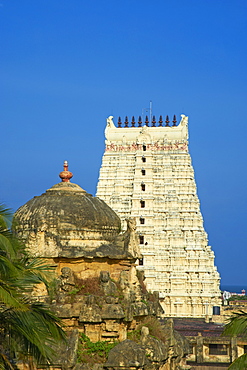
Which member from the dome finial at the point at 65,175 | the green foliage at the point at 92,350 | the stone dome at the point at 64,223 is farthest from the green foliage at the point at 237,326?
the dome finial at the point at 65,175

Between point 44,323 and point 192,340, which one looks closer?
point 44,323

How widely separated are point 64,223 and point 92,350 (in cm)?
482

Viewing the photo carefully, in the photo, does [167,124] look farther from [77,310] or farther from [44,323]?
[44,323]

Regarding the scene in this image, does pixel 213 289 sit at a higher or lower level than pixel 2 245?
higher

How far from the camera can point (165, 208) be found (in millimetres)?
94062

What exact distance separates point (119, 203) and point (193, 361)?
4751cm

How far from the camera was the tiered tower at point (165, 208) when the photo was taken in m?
90.9

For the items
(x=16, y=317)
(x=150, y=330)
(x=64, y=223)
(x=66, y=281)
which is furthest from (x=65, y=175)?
(x=16, y=317)

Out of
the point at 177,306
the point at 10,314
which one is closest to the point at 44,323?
the point at 10,314

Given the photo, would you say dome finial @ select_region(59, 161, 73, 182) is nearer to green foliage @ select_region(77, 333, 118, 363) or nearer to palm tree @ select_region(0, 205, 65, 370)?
green foliage @ select_region(77, 333, 118, 363)

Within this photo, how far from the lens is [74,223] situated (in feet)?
98.8

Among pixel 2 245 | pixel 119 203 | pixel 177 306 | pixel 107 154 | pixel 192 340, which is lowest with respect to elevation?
pixel 2 245

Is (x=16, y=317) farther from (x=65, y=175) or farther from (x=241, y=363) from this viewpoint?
(x=65, y=175)

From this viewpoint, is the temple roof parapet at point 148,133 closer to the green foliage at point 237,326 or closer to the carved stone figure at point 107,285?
the carved stone figure at point 107,285
